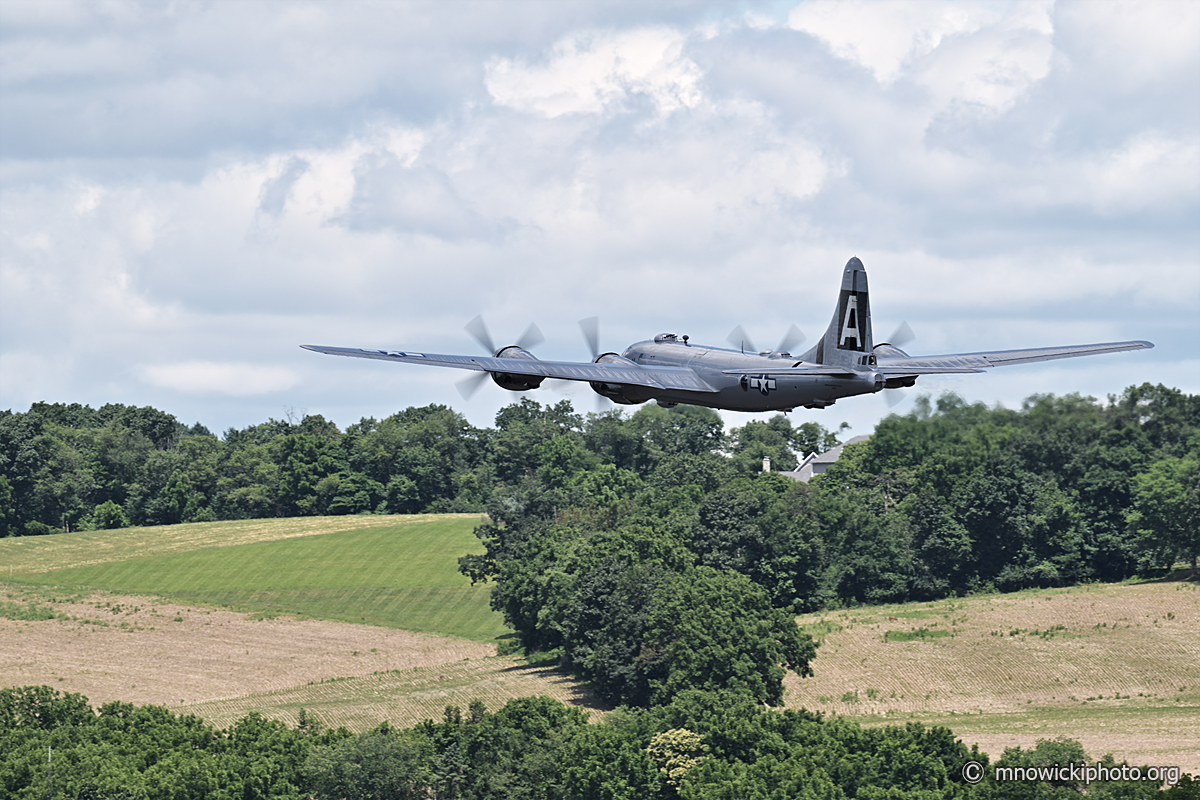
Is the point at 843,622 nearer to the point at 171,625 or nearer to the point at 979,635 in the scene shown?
the point at 979,635

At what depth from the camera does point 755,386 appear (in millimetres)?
55125

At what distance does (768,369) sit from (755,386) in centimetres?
96

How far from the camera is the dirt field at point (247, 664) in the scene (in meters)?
139

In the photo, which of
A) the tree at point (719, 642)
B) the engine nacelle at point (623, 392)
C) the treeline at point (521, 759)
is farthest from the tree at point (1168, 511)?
the engine nacelle at point (623, 392)

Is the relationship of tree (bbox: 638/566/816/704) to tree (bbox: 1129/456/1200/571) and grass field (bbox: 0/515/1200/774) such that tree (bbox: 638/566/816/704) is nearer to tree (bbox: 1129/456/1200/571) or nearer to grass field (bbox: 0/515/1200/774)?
grass field (bbox: 0/515/1200/774)

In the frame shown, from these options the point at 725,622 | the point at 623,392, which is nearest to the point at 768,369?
the point at 623,392

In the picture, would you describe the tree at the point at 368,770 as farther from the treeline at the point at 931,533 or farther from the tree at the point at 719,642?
the treeline at the point at 931,533

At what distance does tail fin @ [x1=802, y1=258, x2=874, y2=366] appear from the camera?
56875 mm

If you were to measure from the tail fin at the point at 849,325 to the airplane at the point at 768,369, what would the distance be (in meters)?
0.04

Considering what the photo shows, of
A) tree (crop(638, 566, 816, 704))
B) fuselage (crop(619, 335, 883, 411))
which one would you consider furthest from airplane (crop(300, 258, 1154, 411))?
tree (crop(638, 566, 816, 704))

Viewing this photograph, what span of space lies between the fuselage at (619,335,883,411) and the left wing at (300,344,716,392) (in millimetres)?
610

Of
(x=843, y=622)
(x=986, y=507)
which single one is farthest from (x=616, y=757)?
(x=986, y=507)

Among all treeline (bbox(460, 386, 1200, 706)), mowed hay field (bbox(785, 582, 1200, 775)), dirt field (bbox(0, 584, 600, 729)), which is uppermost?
treeline (bbox(460, 386, 1200, 706))

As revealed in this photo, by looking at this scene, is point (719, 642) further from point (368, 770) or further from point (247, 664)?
point (247, 664)
